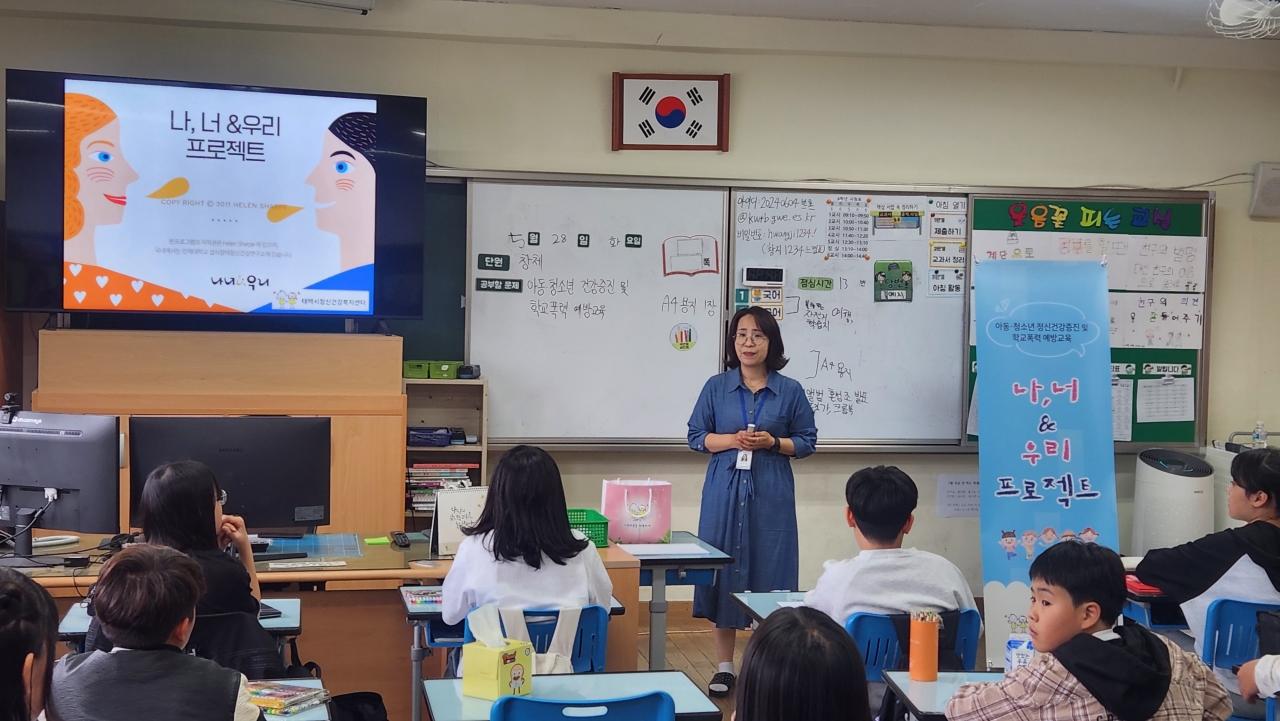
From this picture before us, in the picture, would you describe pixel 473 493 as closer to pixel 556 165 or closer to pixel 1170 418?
pixel 556 165

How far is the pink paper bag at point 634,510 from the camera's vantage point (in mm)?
3629

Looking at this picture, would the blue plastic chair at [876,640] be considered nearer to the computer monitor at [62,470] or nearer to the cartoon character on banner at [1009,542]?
the computer monitor at [62,470]

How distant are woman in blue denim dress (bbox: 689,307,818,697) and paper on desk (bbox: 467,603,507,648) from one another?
6.00 feet

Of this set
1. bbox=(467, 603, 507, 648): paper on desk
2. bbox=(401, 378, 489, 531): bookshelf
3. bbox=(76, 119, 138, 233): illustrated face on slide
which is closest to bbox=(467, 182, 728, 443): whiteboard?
bbox=(401, 378, 489, 531): bookshelf

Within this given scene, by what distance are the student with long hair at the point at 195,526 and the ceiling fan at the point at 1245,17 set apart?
12.8 feet

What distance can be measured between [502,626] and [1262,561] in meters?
1.97

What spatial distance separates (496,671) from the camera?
207 centimetres

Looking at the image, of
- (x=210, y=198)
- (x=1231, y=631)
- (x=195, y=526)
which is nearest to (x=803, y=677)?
(x=195, y=526)

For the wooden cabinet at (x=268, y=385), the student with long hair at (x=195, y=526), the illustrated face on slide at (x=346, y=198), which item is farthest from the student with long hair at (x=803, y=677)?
the illustrated face on slide at (x=346, y=198)

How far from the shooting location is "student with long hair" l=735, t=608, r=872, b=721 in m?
1.29

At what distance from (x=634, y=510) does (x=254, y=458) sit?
48.0 inches

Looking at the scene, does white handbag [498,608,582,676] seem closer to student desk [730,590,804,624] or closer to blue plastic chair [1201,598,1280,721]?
student desk [730,590,804,624]

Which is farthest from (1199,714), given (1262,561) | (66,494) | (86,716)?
(66,494)

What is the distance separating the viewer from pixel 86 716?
5.47ft
